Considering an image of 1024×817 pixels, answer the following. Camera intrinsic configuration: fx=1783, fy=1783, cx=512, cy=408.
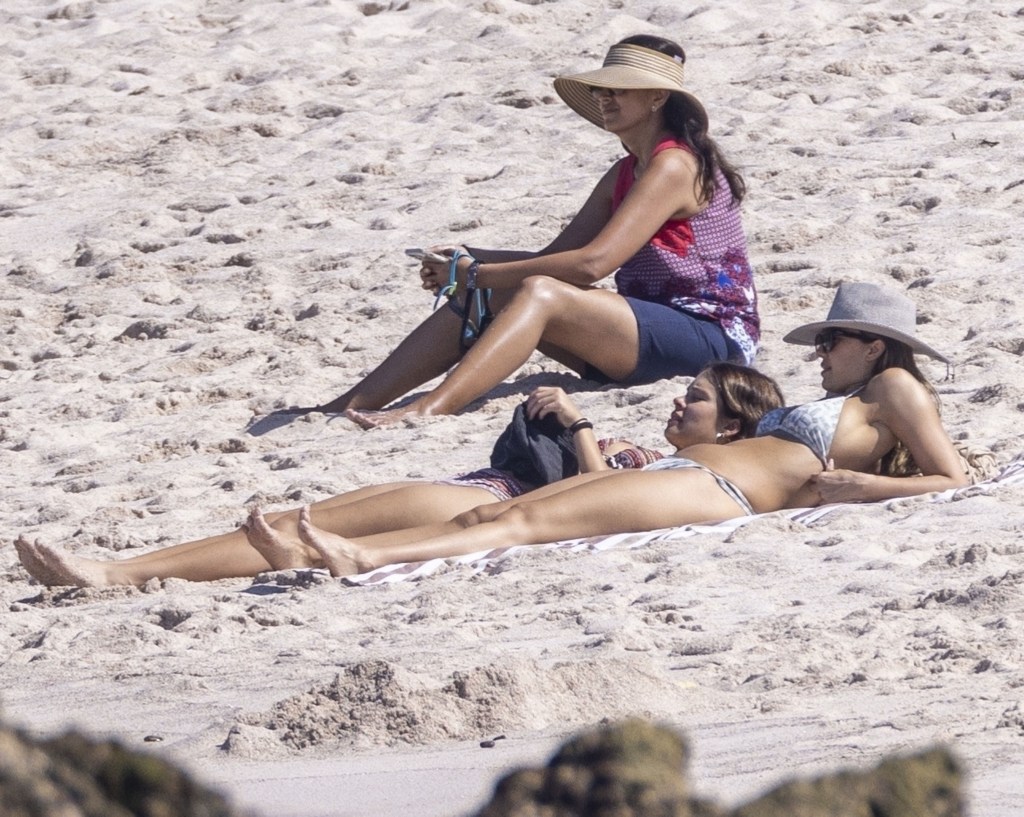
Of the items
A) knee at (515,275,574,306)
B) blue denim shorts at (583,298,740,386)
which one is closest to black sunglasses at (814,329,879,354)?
blue denim shorts at (583,298,740,386)

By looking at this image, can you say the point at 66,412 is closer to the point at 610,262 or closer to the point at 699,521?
the point at 610,262

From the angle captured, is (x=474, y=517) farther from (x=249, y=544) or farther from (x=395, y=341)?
(x=395, y=341)

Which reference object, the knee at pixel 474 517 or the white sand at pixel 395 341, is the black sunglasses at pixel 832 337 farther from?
the knee at pixel 474 517

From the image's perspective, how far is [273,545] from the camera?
385cm

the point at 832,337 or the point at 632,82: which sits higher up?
the point at 632,82

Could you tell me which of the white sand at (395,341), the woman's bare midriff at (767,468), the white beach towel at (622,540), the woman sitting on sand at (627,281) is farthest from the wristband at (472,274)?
the white beach towel at (622,540)

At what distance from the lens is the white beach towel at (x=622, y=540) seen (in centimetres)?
379

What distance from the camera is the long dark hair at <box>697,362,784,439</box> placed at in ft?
14.6

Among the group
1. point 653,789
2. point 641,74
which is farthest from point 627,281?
point 653,789

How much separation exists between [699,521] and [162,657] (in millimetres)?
1319

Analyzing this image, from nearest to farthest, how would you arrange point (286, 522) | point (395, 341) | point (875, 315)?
1. point (286, 522)
2. point (875, 315)
3. point (395, 341)

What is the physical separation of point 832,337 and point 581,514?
931 mm

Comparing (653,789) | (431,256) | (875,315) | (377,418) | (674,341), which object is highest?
(653,789)

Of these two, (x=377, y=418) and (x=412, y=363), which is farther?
(x=412, y=363)
